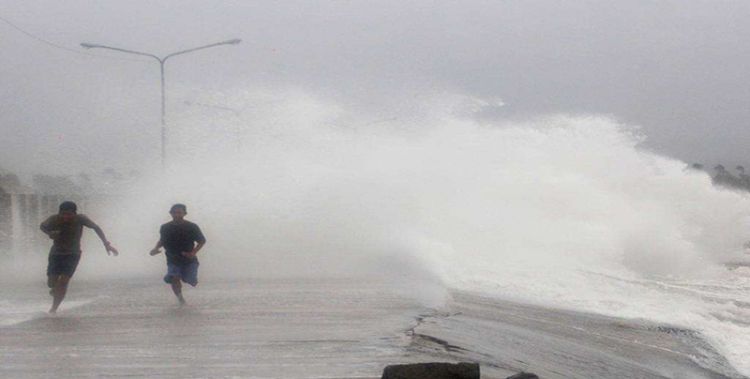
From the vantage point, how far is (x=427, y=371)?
26.7 feet

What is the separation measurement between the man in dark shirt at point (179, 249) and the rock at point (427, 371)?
8131 millimetres

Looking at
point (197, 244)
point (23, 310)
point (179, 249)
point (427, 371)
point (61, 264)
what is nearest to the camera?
point (427, 371)

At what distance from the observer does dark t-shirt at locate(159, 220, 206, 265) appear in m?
15.9

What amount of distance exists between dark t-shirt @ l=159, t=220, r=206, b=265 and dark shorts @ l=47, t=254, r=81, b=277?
4.25 ft

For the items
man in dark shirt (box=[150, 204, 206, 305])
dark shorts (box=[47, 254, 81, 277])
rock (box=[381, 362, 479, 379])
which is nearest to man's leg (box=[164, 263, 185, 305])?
man in dark shirt (box=[150, 204, 206, 305])

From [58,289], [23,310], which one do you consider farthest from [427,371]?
[23,310]

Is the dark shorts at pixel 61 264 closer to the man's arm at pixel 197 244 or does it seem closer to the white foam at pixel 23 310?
the white foam at pixel 23 310

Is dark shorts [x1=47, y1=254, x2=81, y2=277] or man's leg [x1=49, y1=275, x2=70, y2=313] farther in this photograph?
dark shorts [x1=47, y1=254, x2=81, y2=277]

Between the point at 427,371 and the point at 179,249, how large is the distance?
27.6 ft

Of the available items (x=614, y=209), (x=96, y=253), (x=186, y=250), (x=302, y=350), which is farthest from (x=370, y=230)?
(x=302, y=350)

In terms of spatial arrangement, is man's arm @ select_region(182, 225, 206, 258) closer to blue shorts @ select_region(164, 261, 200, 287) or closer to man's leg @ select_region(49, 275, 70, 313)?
blue shorts @ select_region(164, 261, 200, 287)

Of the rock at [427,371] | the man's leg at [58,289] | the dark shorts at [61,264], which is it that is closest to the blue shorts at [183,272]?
the dark shorts at [61,264]

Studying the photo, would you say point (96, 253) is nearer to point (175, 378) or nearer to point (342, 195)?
point (342, 195)

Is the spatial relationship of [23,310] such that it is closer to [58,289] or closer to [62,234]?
[58,289]
